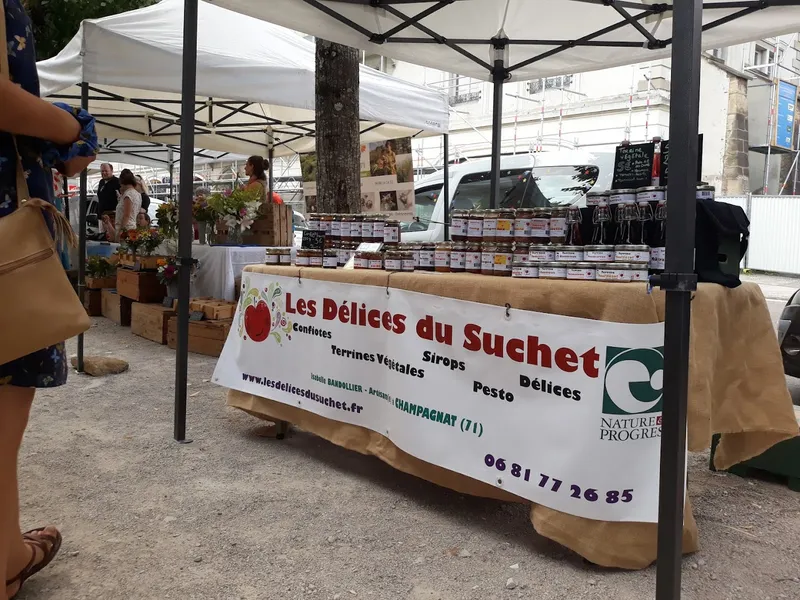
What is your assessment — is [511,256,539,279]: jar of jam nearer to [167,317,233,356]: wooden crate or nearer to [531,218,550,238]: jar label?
[531,218,550,238]: jar label

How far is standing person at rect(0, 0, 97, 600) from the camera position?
1.69m

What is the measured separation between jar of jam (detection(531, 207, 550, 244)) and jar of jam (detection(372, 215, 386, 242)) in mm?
918

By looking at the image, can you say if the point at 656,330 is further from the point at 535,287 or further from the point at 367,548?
the point at 367,548

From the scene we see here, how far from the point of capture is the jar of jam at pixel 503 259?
8.95 ft

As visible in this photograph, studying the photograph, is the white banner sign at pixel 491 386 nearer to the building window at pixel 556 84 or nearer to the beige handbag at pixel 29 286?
the beige handbag at pixel 29 286

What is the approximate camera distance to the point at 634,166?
2.69m

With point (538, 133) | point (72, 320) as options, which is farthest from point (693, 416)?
point (538, 133)

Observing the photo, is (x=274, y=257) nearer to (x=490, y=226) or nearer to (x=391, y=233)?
(x=391, y=233)

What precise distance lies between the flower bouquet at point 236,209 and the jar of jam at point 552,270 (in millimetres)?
4871

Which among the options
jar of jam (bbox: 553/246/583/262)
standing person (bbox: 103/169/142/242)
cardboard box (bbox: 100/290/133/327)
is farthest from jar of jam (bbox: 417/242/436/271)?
standing person (bbox: 103/169/142/242)

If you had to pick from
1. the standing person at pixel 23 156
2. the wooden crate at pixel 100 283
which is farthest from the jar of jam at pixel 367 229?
the wooden crate at pixel 100 283

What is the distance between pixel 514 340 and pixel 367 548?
987 millimetres

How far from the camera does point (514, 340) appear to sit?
8.22 ft

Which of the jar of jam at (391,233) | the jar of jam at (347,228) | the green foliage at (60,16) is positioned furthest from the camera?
the green foliage at (60,16)
